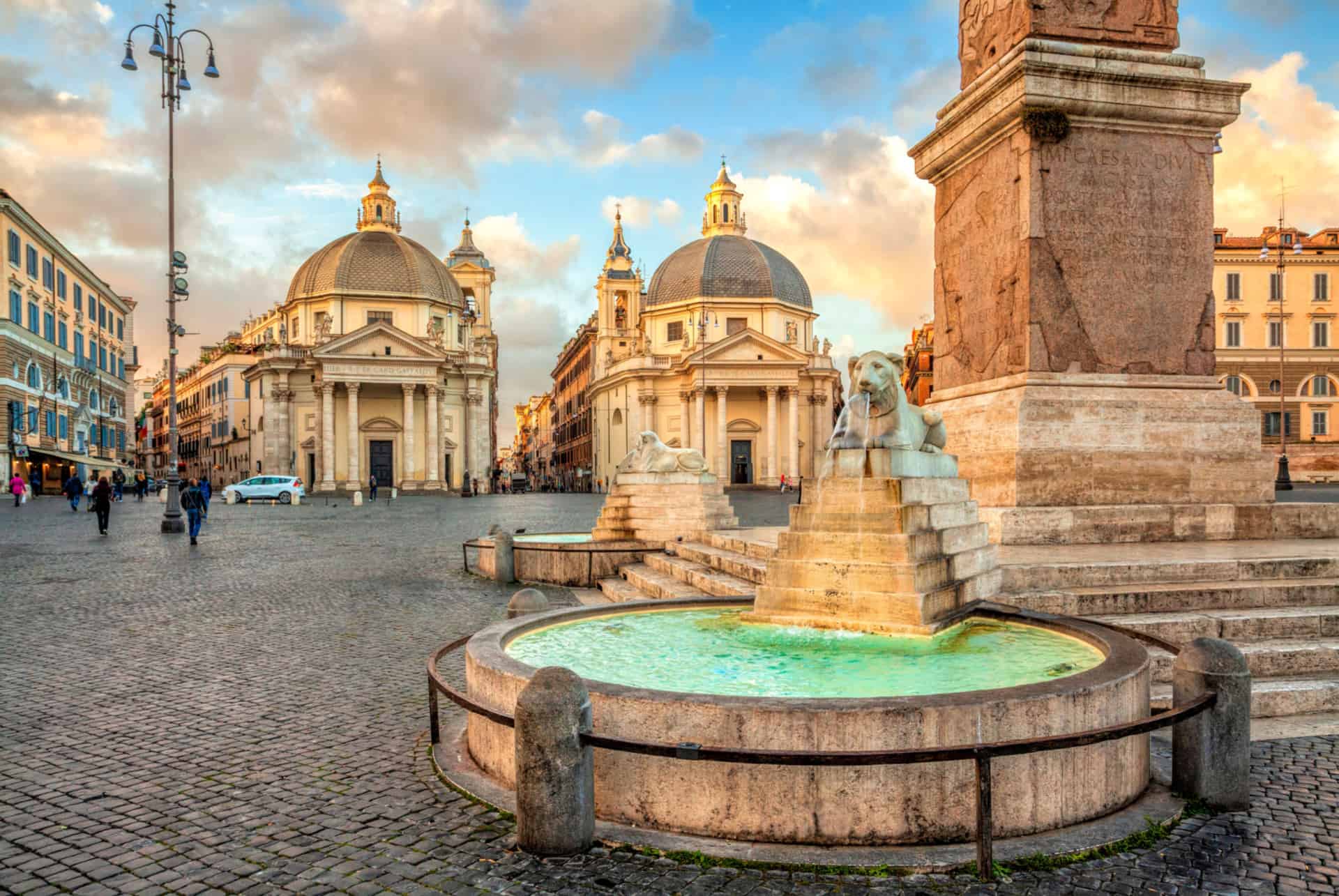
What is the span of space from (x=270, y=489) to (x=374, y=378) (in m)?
Answer: 19.4

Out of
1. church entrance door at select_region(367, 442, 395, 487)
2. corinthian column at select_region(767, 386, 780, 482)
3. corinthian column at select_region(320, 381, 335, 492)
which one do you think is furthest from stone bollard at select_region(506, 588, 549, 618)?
church entrance door at select_region(367, 442, 395, 487)

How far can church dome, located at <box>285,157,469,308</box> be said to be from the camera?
69.4 m

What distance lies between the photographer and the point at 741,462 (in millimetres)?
69688

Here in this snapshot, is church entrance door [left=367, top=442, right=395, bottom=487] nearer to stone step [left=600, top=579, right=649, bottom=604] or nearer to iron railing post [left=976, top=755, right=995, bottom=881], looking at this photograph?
stone step [left=600, top=579, right=649, bottom=604]

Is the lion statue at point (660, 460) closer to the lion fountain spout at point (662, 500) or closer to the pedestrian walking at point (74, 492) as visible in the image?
the lion fountain spout at point (662, 500)

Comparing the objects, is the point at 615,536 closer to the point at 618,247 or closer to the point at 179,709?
the point at 179,709

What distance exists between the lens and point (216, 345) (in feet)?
356

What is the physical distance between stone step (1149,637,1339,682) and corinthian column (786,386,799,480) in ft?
205

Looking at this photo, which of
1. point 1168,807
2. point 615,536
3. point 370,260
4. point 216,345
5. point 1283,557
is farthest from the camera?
point 216,345

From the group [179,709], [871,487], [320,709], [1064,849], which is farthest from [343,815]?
[871,487]

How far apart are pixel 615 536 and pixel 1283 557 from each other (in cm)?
965

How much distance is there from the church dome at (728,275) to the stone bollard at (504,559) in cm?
6147

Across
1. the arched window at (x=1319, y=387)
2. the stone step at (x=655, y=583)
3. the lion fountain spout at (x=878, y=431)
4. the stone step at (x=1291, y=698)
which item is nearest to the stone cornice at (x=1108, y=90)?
the lion fountain spout at (x=878, y=431)

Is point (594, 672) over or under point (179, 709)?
over
